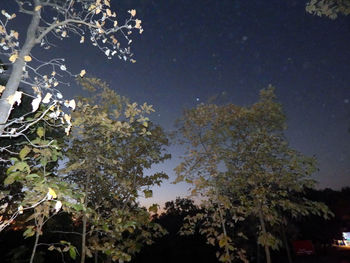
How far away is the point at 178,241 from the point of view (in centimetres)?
3075

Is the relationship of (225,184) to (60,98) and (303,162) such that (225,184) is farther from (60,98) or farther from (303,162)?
(60,98)

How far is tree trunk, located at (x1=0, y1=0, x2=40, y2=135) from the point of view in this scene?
9.76ft

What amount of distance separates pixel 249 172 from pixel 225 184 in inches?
45.4

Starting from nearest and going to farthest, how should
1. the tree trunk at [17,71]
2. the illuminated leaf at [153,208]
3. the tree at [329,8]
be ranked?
the tree trunk at [17,71], the tree at [329,8], the illuminated leaf at [153,208]

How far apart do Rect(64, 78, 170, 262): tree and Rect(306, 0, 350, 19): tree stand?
4.24 m

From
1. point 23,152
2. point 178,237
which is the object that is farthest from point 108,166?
point 178,237

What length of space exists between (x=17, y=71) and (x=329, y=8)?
18.3 feet

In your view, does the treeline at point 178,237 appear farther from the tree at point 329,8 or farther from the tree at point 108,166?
the tree at point 329,8

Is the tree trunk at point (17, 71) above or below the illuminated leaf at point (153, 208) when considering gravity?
above

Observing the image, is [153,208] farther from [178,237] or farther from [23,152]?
[178,237]

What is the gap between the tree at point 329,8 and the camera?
427 centimetres

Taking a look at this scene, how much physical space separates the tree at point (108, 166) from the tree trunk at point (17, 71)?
6.01 feet

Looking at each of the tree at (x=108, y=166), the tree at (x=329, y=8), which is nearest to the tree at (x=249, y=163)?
the tree at (x=108, y=166)

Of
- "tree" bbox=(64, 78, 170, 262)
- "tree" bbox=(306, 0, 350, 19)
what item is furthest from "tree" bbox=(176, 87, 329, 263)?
"tree" bbox=(306, 0, 350, 19)
